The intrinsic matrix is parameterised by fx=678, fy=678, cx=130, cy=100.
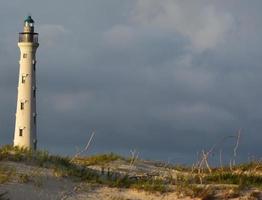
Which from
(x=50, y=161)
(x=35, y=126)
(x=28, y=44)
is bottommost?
(x=50, y=161)

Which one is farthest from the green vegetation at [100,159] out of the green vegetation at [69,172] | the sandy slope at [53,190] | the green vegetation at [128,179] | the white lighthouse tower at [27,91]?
the white lighthouse tower at [27,91]

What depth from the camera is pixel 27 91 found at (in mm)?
42594

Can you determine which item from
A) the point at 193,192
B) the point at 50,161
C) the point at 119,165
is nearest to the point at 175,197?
the point at 193,192

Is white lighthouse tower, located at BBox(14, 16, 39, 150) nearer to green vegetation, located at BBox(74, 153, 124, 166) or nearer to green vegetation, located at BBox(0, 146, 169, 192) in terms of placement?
green vegetation, located at BBox(74, 153, 124, 166)

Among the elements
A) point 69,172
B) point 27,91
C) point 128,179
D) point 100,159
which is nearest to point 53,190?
point 69,172

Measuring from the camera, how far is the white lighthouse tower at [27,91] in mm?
41709

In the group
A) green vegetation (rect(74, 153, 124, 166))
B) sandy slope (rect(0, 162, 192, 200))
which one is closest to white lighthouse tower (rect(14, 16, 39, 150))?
green vegetation (rect(74, 153, 124, 166))

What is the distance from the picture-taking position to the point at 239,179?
15953 millimetres

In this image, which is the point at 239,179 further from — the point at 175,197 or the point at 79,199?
the point at 79,199

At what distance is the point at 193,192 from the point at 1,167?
4040 mm

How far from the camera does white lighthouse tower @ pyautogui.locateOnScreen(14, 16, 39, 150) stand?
41709 millimetres

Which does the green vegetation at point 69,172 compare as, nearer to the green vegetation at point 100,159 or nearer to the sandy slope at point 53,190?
the sandy slope at point 53,190

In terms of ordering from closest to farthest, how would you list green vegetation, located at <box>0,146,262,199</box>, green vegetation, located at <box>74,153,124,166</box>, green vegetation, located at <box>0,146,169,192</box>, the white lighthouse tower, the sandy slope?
the sandy slope
green vegetation, located at <box>0,146,262,199</box>
green vegetation, located at <box>0,146,169,192</box>
green vegetation, located at <box>74,153,124,166</box>
the white lighthouse tower

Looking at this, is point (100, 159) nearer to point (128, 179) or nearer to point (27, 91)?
point (128, 179)
